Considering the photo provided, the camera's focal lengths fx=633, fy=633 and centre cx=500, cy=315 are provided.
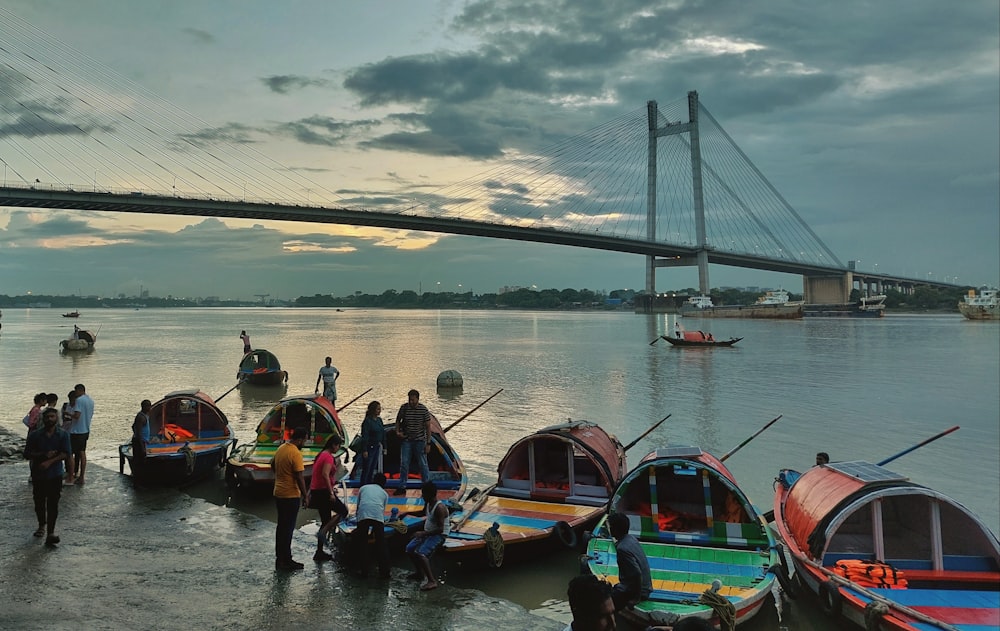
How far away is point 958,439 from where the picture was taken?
1630cm

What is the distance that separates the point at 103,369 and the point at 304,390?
13.4m

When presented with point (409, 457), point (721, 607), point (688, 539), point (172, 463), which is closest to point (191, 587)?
point (409, 457)

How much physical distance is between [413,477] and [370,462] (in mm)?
713

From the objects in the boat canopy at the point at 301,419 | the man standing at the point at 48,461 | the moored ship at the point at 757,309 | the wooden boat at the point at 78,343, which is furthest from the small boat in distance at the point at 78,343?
the moored ship at the point at 757,309

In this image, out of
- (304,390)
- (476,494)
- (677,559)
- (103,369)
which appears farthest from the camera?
(103,369)

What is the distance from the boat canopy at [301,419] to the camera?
442 inches

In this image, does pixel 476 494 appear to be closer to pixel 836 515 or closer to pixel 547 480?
pixel 547 480

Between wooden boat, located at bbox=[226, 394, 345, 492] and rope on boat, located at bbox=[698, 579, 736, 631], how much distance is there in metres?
6.29

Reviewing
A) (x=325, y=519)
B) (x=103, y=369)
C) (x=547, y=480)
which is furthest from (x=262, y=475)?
(x=103, y=369)

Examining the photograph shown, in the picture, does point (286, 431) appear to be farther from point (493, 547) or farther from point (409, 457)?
point (493, 547)

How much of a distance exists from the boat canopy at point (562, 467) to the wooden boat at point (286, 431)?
10.8 feet

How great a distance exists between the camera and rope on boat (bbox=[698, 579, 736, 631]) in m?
5.25

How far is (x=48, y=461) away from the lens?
22.2 feet

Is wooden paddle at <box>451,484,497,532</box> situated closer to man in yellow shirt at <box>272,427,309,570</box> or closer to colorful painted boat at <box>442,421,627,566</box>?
colorful painted boat at <box>442,421,627,566</box>
